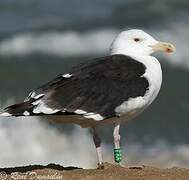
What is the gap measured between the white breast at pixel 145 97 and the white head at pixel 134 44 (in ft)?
0.43

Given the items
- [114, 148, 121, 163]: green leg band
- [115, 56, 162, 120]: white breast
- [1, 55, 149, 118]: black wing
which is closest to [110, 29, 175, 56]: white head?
[115, 56, 162, 120]: white breast

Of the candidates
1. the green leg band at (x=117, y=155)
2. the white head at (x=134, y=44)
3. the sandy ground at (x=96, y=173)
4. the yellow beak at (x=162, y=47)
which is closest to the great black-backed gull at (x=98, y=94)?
the green leg band at (x=117, y=155)

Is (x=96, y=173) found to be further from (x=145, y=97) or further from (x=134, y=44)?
(x=134, y=44)

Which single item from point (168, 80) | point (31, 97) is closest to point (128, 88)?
point (31, 97)

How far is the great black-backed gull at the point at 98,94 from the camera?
1048cm

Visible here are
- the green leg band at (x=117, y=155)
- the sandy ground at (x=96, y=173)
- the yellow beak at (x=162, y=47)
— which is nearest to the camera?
the sandy ground at (x=96, y=173)

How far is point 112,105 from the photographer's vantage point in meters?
10.6

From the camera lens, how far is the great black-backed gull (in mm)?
10477

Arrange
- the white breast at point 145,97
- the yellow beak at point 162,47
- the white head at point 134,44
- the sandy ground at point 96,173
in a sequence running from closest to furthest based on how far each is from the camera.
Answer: the sandy ground at point 96,173
the white breast at point 145,97
the white head at point 134,44
the yellow beak at point 162,47

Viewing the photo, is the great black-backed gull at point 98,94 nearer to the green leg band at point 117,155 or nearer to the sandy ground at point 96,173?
the green leg band at point 117,155

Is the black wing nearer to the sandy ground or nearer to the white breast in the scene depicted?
the white breast

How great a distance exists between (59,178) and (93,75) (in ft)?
3.84

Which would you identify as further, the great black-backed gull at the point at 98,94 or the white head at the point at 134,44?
the white head at the point at 134,44

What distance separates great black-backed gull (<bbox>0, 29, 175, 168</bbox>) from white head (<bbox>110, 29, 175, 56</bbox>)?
0.20 meters
